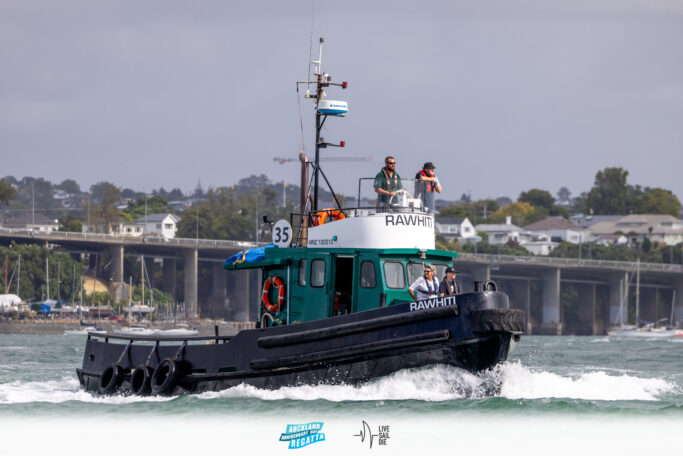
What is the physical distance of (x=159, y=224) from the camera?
569ft

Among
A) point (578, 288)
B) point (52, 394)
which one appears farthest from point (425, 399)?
point (578, 288)

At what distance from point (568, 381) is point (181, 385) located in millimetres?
8203

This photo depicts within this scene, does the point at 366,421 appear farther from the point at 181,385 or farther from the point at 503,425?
the point at 181,385

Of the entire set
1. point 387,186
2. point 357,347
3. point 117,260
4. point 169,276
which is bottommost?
point 169,276

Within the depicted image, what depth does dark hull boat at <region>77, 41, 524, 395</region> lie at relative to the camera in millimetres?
21750

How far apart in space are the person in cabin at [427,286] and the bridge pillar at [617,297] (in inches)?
5120

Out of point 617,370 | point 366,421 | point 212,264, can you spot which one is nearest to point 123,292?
point 212,264

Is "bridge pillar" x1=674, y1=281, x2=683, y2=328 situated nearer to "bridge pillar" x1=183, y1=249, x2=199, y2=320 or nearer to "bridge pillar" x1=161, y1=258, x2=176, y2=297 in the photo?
"bridge pillar" x1=161, y1=258, x2=176, y2=297

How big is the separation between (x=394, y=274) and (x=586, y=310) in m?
138

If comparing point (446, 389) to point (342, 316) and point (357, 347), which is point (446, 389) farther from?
point (342, 316)

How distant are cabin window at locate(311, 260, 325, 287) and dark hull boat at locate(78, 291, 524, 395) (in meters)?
1.34

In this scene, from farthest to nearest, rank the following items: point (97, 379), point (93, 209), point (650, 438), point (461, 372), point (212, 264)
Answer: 1. point (93, 209)
2. point (212, 264)
3. point (97, 379)
4. point (461, 372)
5. point (650, 438)

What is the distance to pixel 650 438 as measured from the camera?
67.4 ft

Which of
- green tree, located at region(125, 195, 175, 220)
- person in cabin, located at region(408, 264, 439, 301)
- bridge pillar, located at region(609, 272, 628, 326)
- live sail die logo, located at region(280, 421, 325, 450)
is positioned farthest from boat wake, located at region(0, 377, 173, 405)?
green tree, located at region(125, 195, 175, 220)
